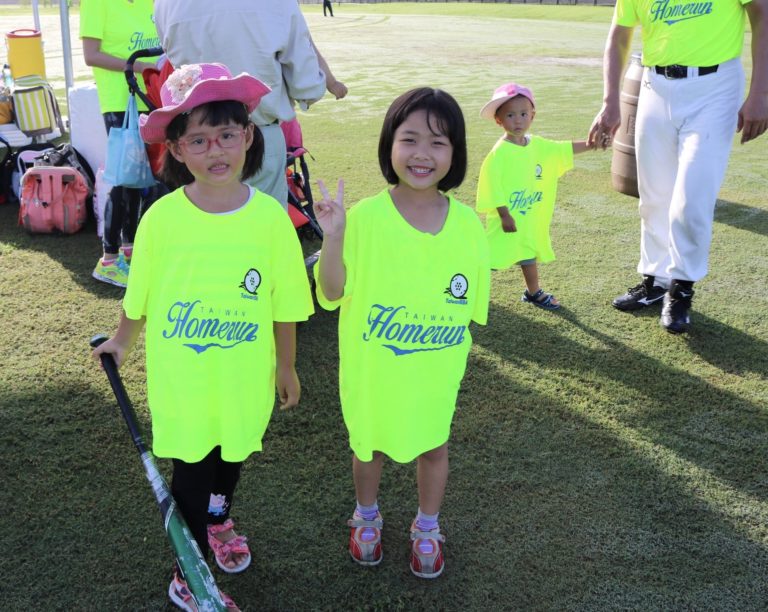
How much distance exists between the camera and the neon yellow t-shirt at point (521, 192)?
13.4 feet

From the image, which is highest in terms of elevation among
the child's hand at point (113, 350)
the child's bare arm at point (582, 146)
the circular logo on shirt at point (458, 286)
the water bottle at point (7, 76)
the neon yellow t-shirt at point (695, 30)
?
the neon yellow t-shirt at point (695, 30)

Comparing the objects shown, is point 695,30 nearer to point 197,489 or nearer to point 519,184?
point 519,184

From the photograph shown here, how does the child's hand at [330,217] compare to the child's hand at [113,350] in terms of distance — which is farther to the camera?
the child's hand at [113,350]

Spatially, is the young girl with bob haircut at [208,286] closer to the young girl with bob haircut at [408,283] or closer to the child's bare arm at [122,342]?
the child's bare arm at [122,342]

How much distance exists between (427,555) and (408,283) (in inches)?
35.6

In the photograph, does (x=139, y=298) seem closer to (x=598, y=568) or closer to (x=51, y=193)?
(x=598, y=568)

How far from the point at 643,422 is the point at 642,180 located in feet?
5.37

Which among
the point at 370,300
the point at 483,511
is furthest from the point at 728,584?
the point at 370,300

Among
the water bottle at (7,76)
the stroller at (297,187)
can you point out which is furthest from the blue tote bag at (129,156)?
the water bottle at (7,76)

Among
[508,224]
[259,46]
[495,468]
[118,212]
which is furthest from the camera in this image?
[118,212]

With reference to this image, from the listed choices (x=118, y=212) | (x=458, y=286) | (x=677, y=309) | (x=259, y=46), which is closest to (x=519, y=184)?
(x=677, y=309)

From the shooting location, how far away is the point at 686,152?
392 cm

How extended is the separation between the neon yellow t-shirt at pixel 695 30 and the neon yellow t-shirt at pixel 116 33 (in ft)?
9.53

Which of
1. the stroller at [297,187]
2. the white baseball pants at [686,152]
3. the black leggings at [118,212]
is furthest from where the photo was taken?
the stroller at [297,187]
